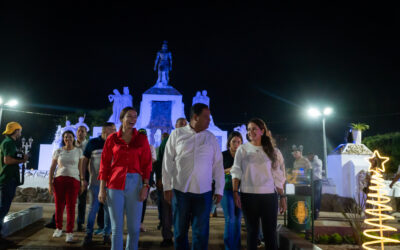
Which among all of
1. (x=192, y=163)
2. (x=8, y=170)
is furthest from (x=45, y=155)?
(x=192, y=163)

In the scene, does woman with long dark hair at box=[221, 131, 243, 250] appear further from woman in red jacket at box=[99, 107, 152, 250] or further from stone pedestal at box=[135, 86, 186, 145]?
stone pedestal at box=[135, 86, 186, 145]

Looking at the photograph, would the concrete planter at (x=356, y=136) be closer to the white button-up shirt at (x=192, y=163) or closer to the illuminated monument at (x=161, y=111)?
the illuminated monument at (x=161, y=111)

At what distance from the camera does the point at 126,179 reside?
3.21 metres

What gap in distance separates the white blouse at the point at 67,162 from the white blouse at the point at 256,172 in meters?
2.85

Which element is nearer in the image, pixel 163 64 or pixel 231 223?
pixel 231 223

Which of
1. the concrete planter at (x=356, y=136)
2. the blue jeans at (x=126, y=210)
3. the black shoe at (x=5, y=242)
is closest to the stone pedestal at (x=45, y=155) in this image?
the concrete planter at (x=356, y=136)

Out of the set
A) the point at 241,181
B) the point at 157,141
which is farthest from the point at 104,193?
the point at 157,141

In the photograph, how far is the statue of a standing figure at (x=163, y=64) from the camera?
77.2 ft

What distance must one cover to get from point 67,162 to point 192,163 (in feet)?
9.35

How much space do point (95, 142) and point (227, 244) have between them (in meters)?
2.66

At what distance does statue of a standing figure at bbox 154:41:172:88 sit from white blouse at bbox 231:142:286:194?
20697 millimetres

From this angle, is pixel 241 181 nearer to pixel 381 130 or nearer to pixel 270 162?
pixel 270 162

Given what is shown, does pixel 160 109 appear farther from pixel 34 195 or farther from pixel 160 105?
pixel 34 195

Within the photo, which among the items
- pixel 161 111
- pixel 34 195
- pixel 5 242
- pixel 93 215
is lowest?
pixel 34 195
